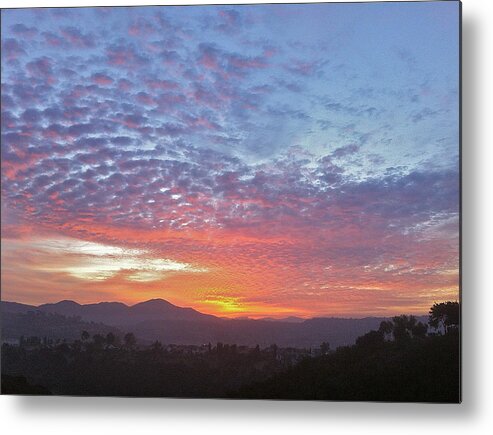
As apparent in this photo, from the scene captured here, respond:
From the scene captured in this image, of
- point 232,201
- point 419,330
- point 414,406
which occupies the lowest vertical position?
point 414,406

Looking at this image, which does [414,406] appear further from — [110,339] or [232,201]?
[110,339]

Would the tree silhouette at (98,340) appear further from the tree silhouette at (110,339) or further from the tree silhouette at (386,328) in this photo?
the tree silhouette at (386,328)

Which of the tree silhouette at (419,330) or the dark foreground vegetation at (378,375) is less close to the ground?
the tree silhouette at (419,330)

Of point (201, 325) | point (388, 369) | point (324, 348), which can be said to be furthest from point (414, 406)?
point (201, 325)

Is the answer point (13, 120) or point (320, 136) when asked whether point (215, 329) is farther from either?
point (13, 120)

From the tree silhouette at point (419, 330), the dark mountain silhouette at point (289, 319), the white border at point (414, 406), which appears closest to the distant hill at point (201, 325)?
the dark mountain silhouette at point (289, 319)

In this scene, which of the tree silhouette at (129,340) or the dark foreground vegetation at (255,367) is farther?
the tree silhouette at (129,340)

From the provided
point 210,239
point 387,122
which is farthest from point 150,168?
point 387,122
